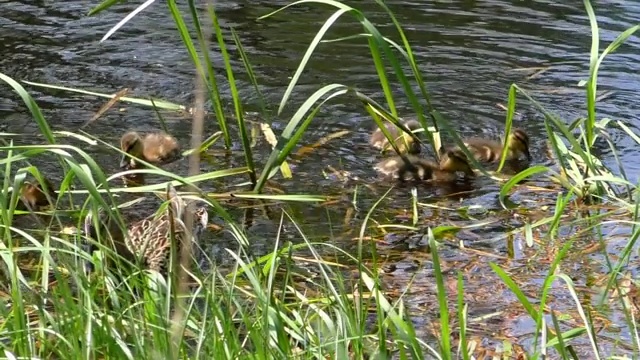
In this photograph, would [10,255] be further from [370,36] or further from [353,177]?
[353,177]

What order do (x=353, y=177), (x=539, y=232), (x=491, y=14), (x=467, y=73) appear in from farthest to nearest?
1. (x=491, y=14)
2. (x=467, y=73)
3. (x=353, y=177)
4. (x=539, y=232)

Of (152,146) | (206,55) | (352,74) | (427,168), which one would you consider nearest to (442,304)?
(206,55)

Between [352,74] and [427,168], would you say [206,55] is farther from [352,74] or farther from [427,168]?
[352,74]

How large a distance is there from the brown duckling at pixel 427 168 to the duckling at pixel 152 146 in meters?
0.79

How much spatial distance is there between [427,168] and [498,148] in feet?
1.11

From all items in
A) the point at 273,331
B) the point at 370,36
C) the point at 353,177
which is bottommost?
the point at 353,177

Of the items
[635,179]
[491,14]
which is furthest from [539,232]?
[491,14]

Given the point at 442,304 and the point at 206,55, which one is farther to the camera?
the point at 206,55

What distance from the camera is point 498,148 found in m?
4.55

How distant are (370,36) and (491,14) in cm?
346

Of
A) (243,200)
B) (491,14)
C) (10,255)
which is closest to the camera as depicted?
(10,255)

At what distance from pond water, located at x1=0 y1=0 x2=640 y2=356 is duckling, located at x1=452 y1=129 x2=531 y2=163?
0.12m

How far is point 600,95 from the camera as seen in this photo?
17.1 ft

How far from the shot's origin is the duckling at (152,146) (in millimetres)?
4320
